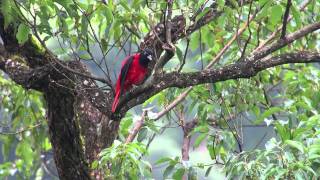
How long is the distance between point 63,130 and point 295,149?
1.37m

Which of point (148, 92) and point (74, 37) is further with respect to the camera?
point (74, 37)

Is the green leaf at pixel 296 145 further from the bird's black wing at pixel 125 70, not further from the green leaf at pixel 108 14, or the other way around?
the bird's black wing at pixel 125 70

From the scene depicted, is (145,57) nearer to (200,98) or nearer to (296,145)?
(200,98)

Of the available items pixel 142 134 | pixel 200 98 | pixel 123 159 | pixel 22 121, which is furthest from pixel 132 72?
pixel 123 159

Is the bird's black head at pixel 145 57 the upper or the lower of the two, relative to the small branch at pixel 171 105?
upper

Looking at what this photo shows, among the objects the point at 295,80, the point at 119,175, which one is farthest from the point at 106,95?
the point at 295,80

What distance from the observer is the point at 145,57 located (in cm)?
386

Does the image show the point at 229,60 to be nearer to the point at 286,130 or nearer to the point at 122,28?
the point at 122,28

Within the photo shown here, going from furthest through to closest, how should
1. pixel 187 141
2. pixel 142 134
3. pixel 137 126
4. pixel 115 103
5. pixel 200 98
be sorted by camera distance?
pixel 187 141 → pixel 137 126 → pixel 200 98 → pixel 142 134 → pixel 115 103

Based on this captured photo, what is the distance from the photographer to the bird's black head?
3.74 meters

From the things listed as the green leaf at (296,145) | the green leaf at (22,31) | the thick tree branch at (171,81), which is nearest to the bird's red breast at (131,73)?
the thick tree branch at (171,81)

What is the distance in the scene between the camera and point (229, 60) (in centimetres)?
427

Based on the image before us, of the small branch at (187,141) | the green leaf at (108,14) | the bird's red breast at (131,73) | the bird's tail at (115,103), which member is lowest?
the small branch at (187,141)

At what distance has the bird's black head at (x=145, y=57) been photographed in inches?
147
